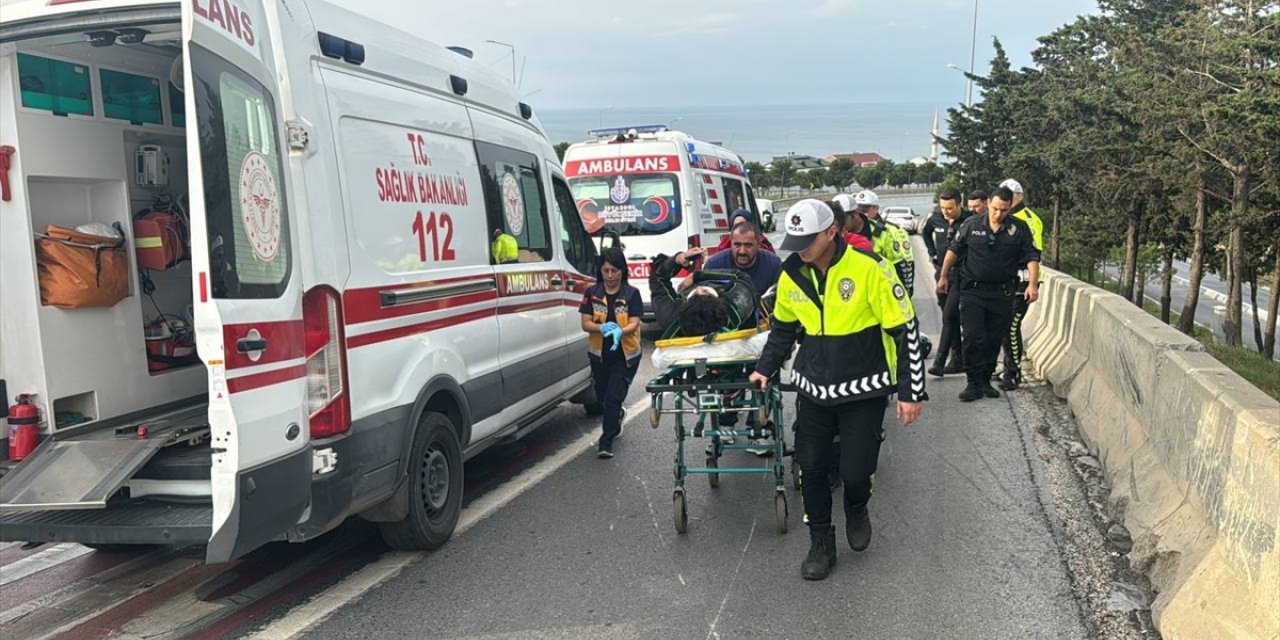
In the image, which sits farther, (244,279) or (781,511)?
(781,511)

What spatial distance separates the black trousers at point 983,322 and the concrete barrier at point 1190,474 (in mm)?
1191

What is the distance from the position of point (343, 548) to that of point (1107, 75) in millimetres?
32110

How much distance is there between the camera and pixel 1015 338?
8992 millimetres

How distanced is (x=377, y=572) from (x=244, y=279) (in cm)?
179

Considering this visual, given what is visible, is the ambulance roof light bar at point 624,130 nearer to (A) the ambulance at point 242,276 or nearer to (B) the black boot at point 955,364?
(B) the black boot at point 955,364

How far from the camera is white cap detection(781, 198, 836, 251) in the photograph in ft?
14.9

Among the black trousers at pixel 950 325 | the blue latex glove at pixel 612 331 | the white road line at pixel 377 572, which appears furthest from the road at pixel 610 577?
the black trousers at pixel 950 325

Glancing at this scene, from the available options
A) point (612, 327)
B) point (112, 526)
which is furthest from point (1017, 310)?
point (112, 526)

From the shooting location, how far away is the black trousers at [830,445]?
184 inches

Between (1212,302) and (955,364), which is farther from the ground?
(955,364)

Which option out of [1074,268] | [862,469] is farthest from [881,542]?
[1074,268]

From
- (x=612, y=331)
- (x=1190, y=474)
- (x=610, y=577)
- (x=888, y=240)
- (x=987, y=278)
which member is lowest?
(x=610, y=577)

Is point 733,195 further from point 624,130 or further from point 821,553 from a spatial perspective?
point 821,553

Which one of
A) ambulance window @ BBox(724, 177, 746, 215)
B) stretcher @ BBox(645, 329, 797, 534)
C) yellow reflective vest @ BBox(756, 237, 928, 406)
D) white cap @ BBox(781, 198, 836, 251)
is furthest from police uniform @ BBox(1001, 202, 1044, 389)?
ambulance window @ BBox(724, 177, 746, 215)
